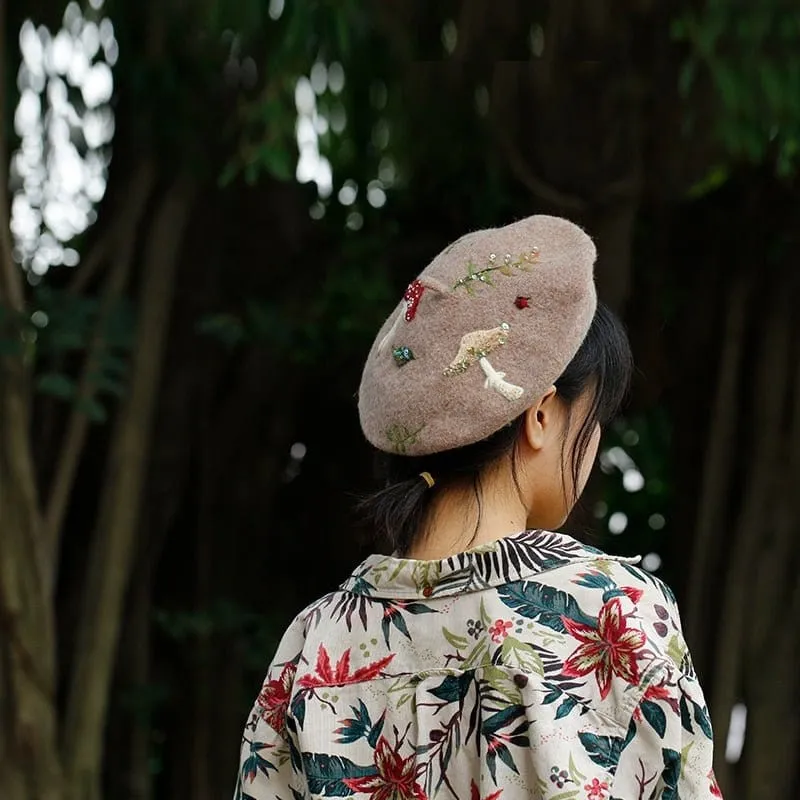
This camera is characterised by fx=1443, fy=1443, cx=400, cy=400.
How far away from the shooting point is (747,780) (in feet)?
11.3

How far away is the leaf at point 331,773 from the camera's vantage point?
1.01 metres

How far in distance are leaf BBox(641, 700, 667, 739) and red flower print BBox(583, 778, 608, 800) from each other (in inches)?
1.9

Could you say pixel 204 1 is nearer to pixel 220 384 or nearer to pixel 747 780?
pixel 220 384

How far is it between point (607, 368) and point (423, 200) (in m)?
2.28

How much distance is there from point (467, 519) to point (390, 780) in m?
0.19

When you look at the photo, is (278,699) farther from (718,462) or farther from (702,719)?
(718,462)

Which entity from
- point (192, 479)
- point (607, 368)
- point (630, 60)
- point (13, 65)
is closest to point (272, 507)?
point (192, 479)

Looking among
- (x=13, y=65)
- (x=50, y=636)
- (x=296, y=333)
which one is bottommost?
(x=50, y=636)

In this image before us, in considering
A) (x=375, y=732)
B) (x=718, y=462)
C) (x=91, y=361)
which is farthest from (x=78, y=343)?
(x=375, y=732)

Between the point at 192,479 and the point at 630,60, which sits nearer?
the point at 630,60

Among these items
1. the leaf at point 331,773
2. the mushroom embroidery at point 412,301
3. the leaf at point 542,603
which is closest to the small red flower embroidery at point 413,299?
the mushroom embroidery at point 412,301

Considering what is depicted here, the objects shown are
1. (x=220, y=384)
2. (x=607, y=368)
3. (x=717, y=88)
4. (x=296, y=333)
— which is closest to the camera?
(x=607, y=368)

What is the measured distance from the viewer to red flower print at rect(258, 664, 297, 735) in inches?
43.2

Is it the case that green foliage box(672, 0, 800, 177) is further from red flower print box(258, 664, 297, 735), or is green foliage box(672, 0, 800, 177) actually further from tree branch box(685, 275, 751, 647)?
red flower print box(258, 664, 297, 735)
